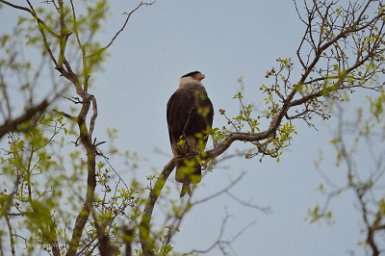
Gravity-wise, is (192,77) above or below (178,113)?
above

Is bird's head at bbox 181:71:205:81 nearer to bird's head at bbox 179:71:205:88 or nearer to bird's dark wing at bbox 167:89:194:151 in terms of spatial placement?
bird's head at bbox 179:71:205:88

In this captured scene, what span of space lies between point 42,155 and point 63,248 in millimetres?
1862

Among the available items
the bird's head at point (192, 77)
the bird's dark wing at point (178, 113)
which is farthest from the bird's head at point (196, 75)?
the bird's dark wing at point (178, 113)

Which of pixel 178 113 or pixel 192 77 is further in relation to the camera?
pixel 192 77

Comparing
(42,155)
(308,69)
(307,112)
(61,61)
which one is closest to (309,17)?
(308,69)

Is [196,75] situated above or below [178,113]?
above

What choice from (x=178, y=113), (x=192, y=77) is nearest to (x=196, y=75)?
(x=192, y=77)

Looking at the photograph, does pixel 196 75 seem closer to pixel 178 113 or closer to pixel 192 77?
pixel 192 77

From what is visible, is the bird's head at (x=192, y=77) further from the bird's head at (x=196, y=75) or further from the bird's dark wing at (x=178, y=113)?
the bird's dark wing at (x=178, y=113)

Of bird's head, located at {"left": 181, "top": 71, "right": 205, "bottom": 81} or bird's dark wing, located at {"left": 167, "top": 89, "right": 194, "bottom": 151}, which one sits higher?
bird's head, located at {"left": 181, "top": 71, "right": 205, "bottom": 81}

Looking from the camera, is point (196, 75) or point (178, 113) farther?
point (196, 75)

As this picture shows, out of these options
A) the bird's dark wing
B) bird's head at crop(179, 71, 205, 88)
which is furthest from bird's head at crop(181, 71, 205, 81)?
the bird's dark wing

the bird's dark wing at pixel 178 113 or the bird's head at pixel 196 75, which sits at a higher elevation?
the bird's head at pixel 196 75

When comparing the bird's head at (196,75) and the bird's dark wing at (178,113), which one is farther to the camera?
the bird's head at (196,75)
